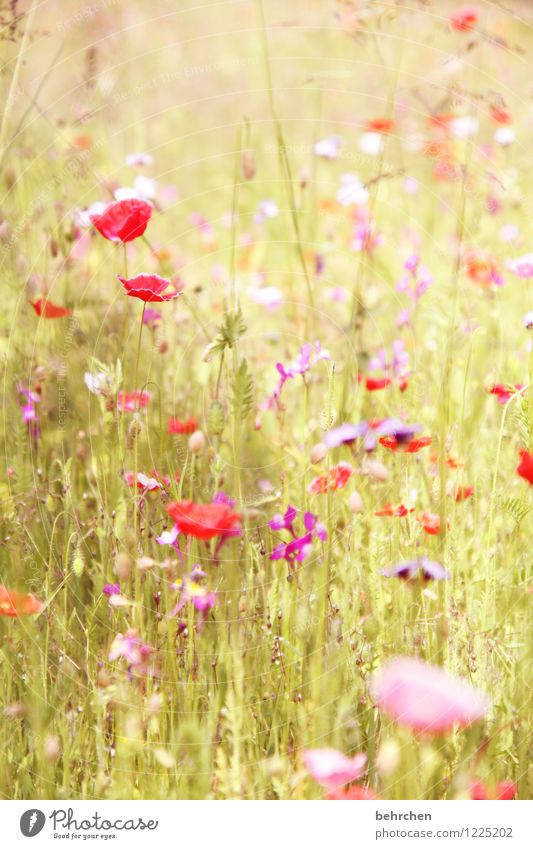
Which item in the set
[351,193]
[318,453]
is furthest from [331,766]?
[351,193]

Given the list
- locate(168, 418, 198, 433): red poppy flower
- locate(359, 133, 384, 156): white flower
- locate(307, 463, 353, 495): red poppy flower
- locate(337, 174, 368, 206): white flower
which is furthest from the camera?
locate(359, 133, 384, 156): white flower

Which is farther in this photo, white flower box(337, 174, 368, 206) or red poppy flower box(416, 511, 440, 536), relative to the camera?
white flower box(337, 174, 368, 206)

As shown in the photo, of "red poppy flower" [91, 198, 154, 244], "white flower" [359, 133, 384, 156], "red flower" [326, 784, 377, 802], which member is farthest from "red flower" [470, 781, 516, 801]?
"white flower" [359, 133, 384, 156]

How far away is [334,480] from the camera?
44.5 inches

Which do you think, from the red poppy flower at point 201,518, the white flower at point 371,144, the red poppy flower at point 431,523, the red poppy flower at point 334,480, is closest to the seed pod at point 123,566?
the red poppy flower at point 201,518

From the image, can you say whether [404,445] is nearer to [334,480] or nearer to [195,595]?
[334,480]

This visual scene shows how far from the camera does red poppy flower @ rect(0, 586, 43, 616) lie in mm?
1051

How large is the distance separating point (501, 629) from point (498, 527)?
0.21 metres

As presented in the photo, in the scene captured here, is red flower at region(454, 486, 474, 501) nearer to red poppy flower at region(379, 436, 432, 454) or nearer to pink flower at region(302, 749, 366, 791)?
red poppy flower at region(379, 436, 432, 454)

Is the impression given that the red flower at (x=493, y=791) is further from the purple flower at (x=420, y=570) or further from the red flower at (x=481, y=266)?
the red flower at (x=481, y=266)

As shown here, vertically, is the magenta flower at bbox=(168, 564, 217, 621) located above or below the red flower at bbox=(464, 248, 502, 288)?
below

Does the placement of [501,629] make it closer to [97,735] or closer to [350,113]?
[97,735]

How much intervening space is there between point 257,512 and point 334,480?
12 centimetres

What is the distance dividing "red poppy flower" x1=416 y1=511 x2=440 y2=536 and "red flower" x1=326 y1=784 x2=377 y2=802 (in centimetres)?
30
